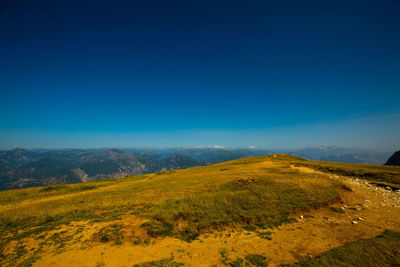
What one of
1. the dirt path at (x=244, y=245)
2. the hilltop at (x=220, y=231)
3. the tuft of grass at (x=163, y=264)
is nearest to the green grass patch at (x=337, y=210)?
Result: the hilltop at (x=220, y=231)

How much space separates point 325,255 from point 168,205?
16.2 m

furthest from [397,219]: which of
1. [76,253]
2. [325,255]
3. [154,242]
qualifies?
[76,253]

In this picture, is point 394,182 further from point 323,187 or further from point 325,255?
point 325,255

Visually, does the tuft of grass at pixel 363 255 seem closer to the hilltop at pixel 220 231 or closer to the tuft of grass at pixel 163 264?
the hilltop at pixel 220 231

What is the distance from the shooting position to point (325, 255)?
36.3ft

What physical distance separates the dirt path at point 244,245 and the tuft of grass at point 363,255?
0.79m

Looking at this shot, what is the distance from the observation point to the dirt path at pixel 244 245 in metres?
11.5

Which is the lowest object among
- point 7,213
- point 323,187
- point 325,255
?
point 7,213

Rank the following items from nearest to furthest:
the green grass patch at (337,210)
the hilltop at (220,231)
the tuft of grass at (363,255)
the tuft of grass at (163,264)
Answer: the tuft of grass at (363,255) → the tuft of grass at (163,264) → the hilltop at (220,231) → the green grass patch at (337,210)

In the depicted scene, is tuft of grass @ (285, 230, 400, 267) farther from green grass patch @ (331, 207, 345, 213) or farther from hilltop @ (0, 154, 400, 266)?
green grass patch @ (331, 207, 345, 213)

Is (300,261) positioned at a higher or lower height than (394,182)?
lower

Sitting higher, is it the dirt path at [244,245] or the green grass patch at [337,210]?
the green grass patch at [337,210]

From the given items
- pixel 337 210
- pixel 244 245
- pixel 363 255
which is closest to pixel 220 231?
pixel 244 245

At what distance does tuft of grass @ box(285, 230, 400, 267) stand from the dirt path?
787 millimetres
